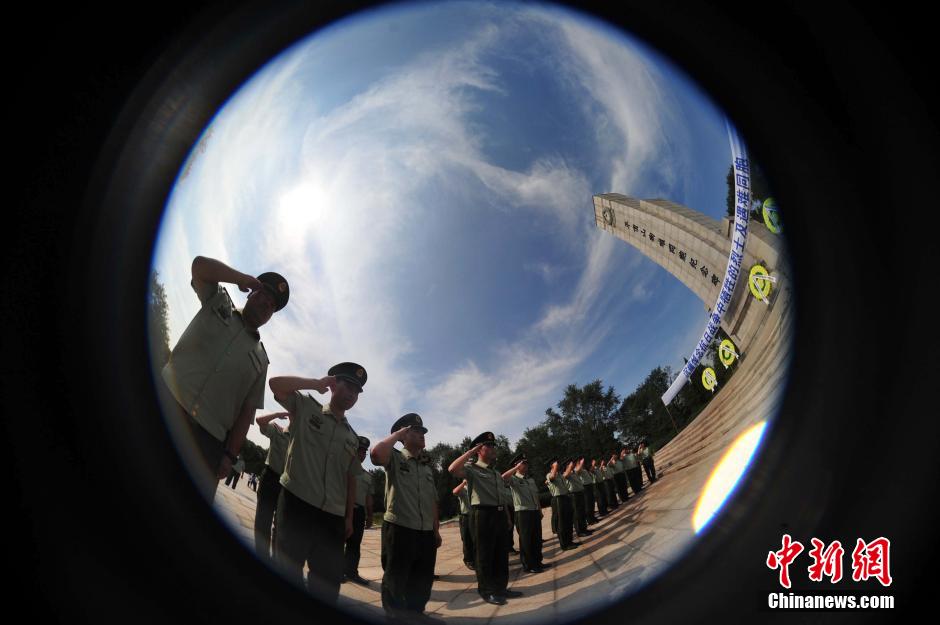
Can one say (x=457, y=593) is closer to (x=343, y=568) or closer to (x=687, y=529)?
(x=343, y=568)

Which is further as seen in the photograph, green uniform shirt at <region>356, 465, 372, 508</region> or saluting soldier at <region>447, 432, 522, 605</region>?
green uniform shirt at <region>356, 465, 372, 508</region>

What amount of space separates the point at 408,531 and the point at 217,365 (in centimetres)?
144

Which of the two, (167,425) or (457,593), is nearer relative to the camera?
(167,425)

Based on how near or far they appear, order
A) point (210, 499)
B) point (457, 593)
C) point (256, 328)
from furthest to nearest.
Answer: point (457, 593)
point (256, 328)
point (210, 499)

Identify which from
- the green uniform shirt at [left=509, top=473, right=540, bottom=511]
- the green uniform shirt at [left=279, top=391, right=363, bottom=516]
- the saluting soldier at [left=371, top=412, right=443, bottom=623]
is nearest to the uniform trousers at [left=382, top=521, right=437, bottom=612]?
the saluting soldier at [left=371, top=412, right=443, bottom=623]

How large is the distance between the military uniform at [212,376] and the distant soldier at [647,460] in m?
1.93

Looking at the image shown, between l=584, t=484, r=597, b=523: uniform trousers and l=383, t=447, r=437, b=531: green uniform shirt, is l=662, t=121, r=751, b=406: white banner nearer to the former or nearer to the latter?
l=584, t=484, r=597, b=523: uniform trousers

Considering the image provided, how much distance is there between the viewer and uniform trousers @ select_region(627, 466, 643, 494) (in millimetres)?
1734

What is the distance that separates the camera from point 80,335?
3.34 ft

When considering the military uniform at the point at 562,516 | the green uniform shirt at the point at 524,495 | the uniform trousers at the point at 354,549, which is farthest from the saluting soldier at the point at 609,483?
the uniform trousers at the point at 354,549

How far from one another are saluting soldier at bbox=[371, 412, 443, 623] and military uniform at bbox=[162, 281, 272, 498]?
0.63m

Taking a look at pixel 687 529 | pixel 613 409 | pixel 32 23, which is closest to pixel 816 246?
pixel 613 409

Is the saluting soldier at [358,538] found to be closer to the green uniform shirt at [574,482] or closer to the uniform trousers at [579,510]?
the green uniform shirt at [574,482]

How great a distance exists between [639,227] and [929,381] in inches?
40.3
